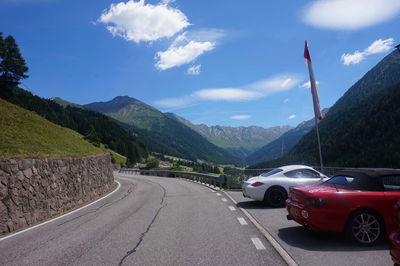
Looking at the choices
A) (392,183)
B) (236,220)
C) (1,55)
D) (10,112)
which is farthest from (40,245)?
(1,55)

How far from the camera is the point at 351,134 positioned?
12012 cm

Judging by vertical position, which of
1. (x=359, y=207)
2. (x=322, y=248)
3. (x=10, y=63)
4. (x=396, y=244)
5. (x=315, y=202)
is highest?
(x=10, y=63)

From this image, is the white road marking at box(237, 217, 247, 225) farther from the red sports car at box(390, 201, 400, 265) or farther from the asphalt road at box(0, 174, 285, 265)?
the red sports car at box(390, 201, 400, 265)

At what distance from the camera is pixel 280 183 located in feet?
36.1

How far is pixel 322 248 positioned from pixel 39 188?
9330 millimetres

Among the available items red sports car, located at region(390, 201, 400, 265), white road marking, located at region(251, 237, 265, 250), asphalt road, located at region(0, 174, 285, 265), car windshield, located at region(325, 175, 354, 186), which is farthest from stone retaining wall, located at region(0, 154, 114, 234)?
red sports car, located at region(390, 201, 400, 265)

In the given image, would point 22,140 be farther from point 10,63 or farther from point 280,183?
point 10,63

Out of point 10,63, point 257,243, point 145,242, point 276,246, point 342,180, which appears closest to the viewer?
point 276,246

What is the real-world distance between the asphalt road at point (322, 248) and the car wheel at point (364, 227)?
0.53 feet

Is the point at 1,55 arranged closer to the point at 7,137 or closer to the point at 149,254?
the point at 7,137

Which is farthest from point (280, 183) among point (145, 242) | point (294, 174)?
point (145, 242)

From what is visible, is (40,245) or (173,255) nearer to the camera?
(173,255)

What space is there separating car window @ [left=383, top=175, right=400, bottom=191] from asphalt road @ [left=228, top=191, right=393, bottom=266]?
1.04m

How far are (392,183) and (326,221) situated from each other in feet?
5.27
